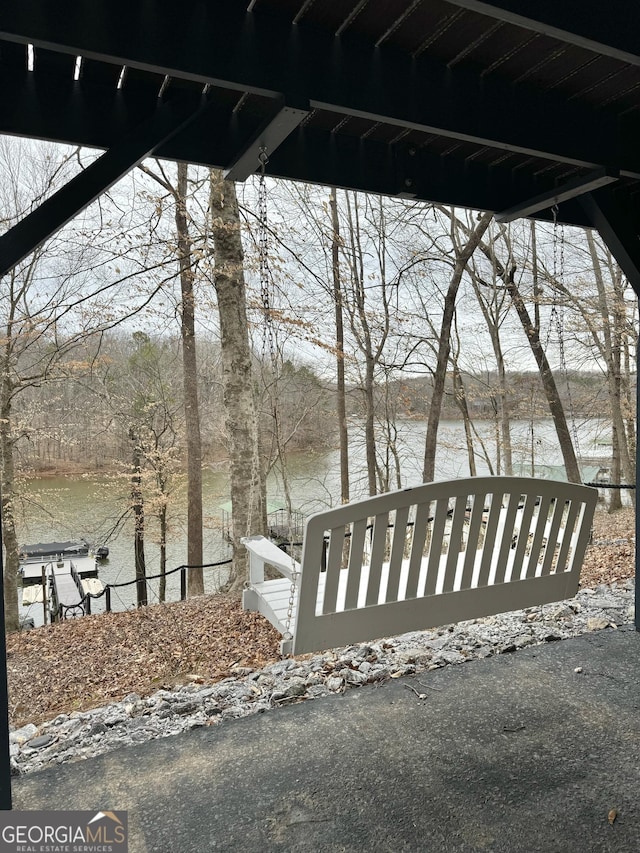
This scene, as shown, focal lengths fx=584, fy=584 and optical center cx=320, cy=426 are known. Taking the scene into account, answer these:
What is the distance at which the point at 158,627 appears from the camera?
179 inches

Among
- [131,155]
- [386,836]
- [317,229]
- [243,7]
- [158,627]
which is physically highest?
[317,229]

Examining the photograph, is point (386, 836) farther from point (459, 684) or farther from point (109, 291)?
point (109, 291)

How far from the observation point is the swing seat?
2021 mm

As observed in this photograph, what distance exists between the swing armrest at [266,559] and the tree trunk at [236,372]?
2.89m

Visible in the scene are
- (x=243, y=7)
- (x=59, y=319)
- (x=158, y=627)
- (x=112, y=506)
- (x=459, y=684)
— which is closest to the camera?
(x=243, y=7)

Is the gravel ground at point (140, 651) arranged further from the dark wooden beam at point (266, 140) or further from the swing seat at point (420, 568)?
the dark wooden beam at point (266, 140)

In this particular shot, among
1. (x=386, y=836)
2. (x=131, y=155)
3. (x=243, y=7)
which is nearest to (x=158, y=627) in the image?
(x=386, y=836)

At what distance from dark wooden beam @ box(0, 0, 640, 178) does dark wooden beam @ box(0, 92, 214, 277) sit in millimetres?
316

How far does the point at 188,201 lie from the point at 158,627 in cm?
489

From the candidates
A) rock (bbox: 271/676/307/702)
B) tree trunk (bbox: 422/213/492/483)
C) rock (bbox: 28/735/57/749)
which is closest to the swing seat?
rock (bbox: 271/676/307/702)

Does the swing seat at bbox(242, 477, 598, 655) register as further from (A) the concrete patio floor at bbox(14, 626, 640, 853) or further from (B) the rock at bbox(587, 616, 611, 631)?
(B) the rock at bbox(587, 616, 611, 631)

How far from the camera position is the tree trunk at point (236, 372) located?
562 cm

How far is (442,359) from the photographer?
762 cm

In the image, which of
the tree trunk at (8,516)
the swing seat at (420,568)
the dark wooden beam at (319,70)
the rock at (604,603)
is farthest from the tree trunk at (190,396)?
the dark wooden beam at (319,70)
